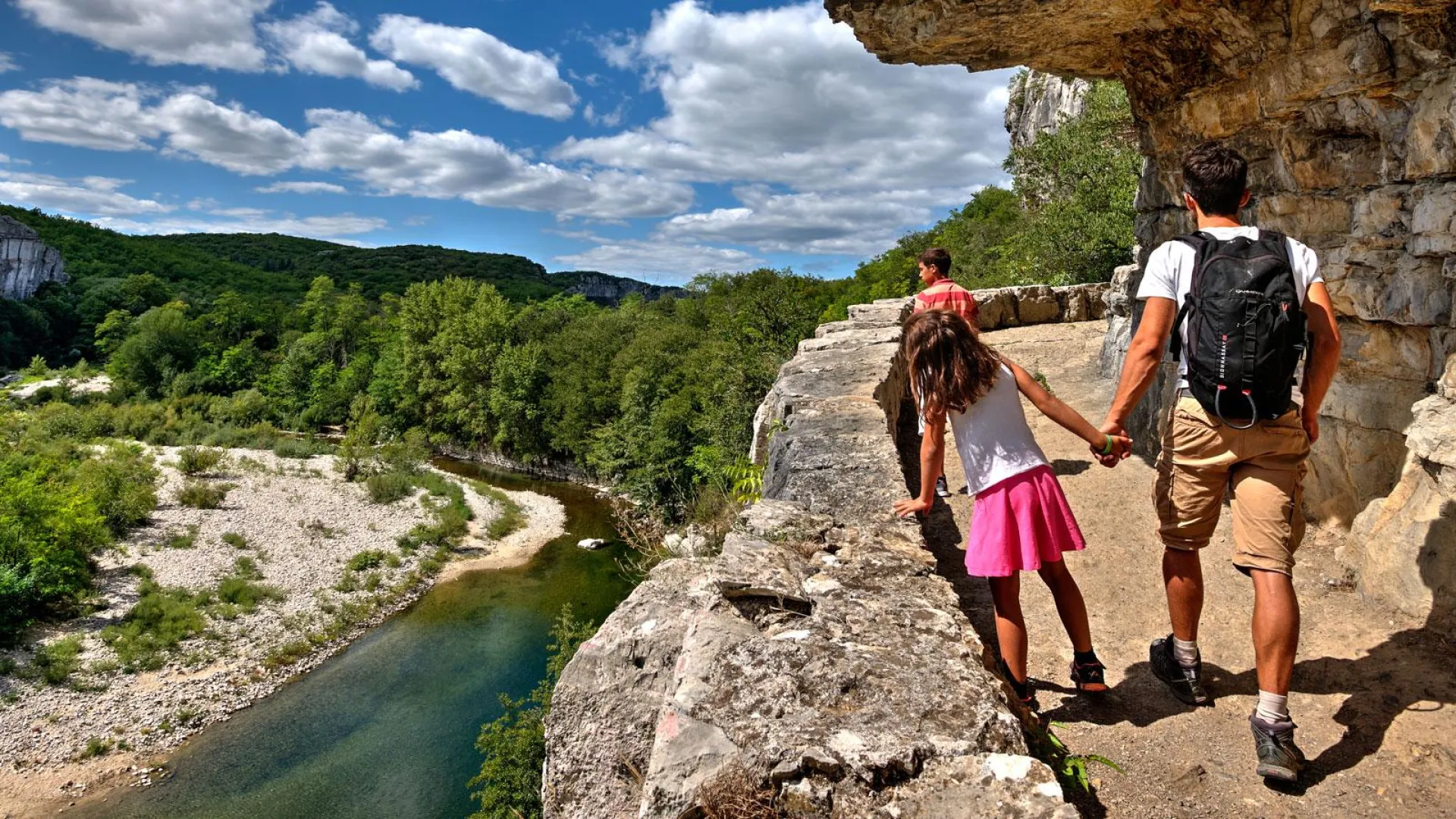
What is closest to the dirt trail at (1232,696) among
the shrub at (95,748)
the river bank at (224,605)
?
the river bank at (224,605)

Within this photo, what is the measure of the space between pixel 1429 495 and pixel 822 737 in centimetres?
328

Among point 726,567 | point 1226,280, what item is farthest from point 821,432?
point 1226,280

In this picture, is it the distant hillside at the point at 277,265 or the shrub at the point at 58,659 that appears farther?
the distant hillside at the point at 277,265

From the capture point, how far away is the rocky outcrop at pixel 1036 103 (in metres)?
29.9

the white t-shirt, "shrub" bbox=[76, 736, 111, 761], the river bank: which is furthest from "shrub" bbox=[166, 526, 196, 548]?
the white t-shirt

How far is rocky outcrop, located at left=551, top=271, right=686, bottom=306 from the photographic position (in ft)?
452

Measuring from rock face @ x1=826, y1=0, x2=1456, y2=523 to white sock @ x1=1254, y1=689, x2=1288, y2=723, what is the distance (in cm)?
211

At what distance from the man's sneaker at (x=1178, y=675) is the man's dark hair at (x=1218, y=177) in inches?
64.1

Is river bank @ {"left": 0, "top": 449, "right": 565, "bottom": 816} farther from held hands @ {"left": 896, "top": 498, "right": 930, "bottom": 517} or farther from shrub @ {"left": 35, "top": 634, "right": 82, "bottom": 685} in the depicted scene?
held hands @ {"left": 896, "top": 498, "right": 930, "bottom": 517}

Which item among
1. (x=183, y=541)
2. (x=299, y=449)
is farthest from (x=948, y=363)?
(x=299, y=449)

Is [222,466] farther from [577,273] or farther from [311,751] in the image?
[577,273]

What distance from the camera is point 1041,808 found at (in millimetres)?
1595

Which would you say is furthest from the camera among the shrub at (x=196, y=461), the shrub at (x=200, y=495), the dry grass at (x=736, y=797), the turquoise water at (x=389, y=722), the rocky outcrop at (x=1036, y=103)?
the shrub at (x=196, y=461)

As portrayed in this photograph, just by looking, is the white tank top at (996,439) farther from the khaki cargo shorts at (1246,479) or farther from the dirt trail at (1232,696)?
the dirt trail at (1232,696)
